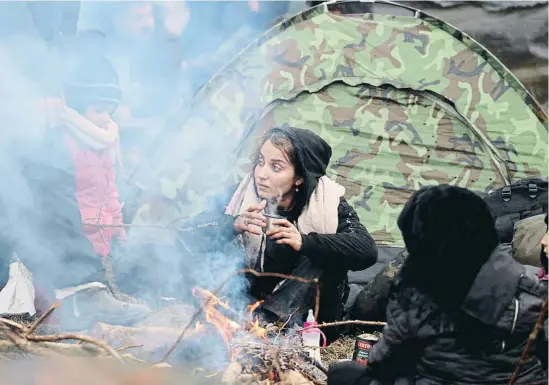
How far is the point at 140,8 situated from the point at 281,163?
101 inches

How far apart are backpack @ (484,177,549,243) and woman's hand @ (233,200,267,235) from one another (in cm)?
118

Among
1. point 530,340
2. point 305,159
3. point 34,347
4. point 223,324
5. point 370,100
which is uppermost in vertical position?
point 370,100

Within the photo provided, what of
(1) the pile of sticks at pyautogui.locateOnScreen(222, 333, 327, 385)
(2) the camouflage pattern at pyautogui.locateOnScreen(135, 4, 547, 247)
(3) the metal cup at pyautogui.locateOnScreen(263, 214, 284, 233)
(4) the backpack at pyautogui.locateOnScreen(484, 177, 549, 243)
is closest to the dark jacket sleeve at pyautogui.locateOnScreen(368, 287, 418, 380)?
(1) the pile of sticks at pyautogui.locateOnScreen(222, 333, 327, 385)

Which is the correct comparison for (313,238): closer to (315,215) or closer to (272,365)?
(315,215)

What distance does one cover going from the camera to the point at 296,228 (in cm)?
372

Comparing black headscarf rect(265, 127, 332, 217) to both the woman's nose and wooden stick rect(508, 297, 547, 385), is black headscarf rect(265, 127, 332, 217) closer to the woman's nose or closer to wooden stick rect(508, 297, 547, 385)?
the woman's nose

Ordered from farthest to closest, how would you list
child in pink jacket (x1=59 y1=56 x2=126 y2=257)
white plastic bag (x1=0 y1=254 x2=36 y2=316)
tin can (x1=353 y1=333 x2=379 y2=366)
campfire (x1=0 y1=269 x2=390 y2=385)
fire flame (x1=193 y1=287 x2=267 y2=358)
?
child in pink jacket (x1=59 y1=56 x2=126 y2=257) → white plastic bag (x1=0 y1=254 x2=36 y2=316) → tin can (x1=353 y1=333 x2=379 y2=366) → fire flame (x1=193 y1=287 x2=267 y2=358) → campfire (x1=0 y1=269 x2=390 y2=385)

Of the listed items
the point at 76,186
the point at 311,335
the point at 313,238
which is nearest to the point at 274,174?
the point at 313,238

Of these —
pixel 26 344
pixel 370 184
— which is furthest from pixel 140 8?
pixel 26 344

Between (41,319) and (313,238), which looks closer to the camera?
(41,319)

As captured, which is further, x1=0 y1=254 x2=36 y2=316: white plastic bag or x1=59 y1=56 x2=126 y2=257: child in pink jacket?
x1=59 y1=56 x2=126 y2=257: child in pink jacket

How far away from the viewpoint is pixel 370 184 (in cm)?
452

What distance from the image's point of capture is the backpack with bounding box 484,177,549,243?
3.87m

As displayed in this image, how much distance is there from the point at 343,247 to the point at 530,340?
4.73 feet
